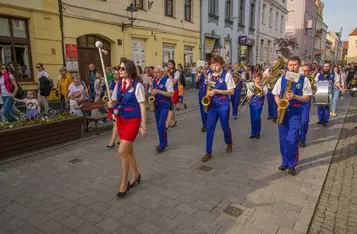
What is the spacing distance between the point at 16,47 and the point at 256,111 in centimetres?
844

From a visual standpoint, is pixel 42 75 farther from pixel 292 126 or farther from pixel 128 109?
pixel 292 126

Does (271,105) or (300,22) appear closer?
(271,105)

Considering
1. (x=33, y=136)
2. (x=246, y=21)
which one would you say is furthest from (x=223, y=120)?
(x=246, y=21)

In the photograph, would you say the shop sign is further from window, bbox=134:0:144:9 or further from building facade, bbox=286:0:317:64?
building facade, bbox=286:0:317:64

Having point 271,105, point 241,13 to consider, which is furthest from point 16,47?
point 241,13

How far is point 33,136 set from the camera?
5738 mm

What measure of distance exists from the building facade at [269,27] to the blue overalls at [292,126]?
79.0 feet

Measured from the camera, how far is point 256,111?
6637 mm

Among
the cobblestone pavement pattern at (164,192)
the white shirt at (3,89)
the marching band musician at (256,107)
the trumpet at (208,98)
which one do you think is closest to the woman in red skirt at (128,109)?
the cobblestone pavement pattern at (164,192)

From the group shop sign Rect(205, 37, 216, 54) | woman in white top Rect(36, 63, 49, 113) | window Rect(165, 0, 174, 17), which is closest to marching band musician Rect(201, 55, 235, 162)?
woman in white top Rect(36, 63, 49, 113)

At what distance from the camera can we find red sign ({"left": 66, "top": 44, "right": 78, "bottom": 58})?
10.6 m

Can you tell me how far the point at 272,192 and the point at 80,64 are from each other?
10.1 m

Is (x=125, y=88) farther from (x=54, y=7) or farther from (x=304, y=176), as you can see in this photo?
(x=54, y=7)

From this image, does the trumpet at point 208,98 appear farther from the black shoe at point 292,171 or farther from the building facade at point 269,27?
the building facade at point 269,27
